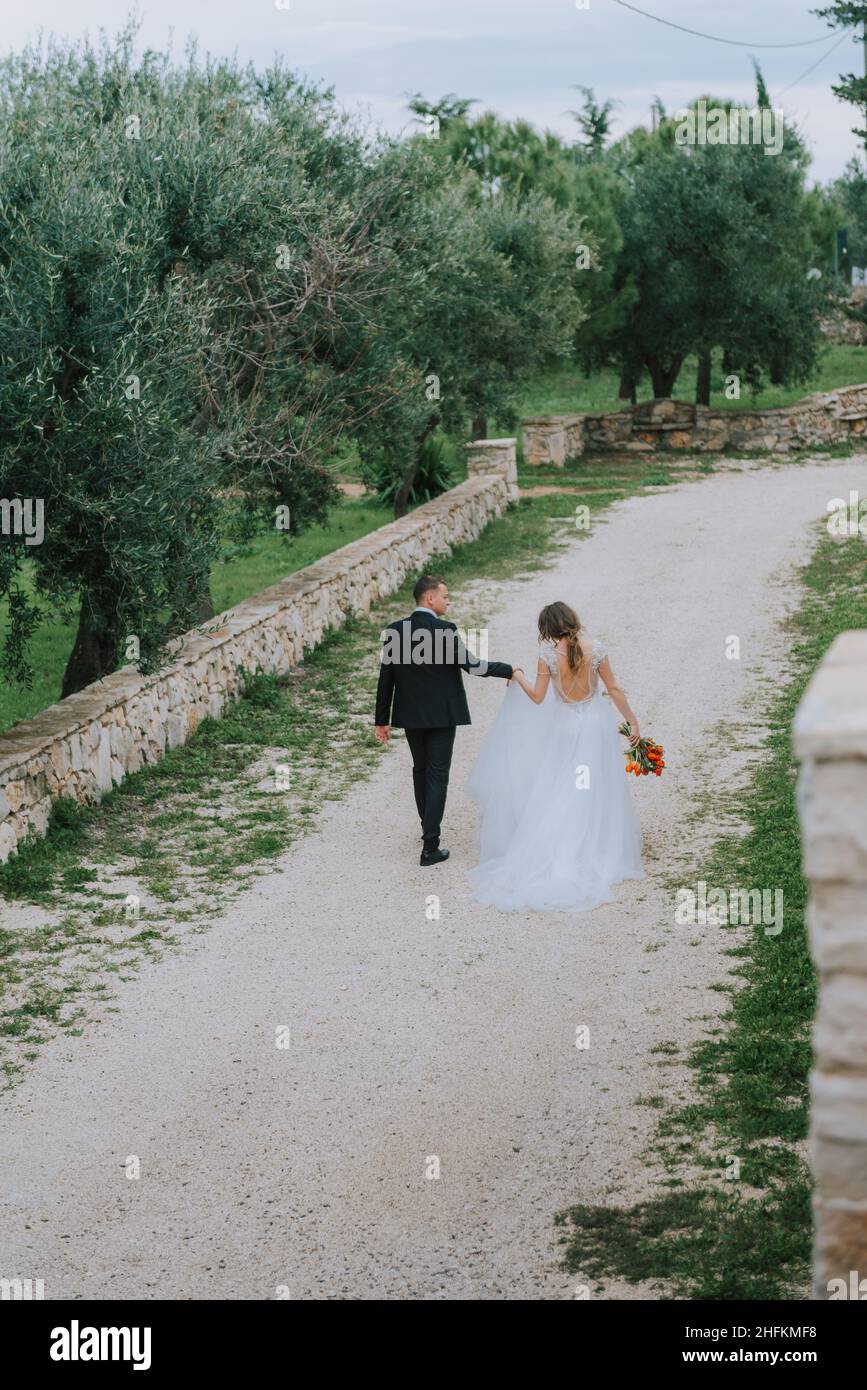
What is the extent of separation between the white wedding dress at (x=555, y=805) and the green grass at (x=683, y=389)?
2369 cm

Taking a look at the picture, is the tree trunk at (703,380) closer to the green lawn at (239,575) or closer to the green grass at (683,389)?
the green grass at (683,389)

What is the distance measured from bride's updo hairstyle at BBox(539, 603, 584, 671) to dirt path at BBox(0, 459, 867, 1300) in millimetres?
1502

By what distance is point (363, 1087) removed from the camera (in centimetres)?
710

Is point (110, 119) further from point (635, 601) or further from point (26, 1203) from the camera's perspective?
point (26, 1203)

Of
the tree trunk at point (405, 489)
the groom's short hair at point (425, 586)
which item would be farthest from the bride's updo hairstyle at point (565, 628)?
the tree trunk at point (405, 489)

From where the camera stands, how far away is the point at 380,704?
10.3m

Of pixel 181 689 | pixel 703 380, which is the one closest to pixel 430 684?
pixel 181 689

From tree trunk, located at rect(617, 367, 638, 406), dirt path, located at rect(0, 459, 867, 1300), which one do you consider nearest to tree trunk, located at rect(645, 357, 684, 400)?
tree trunk, located at rect(617, 367, 638, 406)

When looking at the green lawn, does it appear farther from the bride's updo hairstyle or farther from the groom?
the bride's updo hairstyle

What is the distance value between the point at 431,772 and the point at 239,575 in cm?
1167

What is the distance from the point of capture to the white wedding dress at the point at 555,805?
370 inches

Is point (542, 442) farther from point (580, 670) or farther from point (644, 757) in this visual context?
point (644, 757)

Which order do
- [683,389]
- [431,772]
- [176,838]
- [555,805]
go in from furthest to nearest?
[683,389]
[176,838]
[431,772]
[555,805]

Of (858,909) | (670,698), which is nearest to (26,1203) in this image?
(858,909)
